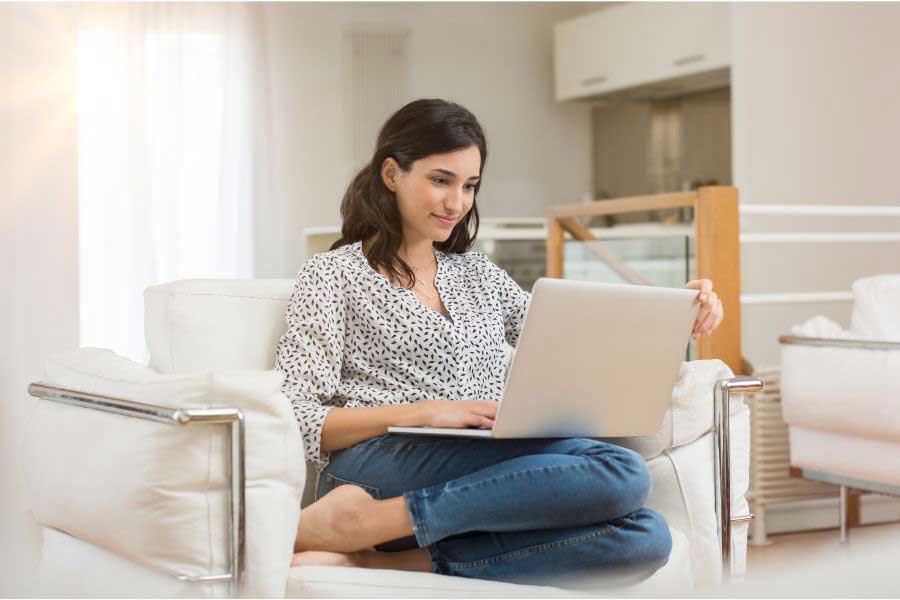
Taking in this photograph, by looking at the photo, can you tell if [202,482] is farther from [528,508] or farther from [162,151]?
[162,151]

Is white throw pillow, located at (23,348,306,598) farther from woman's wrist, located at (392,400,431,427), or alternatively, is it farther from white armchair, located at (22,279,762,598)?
woman's wrist, located at (392,400,431,427)

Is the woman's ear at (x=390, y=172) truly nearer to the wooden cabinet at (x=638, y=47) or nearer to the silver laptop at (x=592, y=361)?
the silver laptop at (x=592, y=361)

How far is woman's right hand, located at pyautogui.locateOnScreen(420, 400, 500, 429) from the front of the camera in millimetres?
1688

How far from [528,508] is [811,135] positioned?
3.87m

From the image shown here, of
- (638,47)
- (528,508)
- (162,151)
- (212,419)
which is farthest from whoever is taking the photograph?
(638,47)

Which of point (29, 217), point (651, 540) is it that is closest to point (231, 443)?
point (651, 540)

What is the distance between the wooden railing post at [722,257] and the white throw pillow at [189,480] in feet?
5.68

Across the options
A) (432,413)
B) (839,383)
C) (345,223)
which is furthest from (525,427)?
(839,383)

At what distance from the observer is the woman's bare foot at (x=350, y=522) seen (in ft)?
5.39

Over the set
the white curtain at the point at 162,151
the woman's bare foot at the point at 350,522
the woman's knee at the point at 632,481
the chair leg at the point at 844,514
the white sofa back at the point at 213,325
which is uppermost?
the white curtain at the point at 162,151

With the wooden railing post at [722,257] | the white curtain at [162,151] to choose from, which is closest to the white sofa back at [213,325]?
the wooden railing post at [722,257]

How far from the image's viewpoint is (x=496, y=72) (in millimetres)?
6465

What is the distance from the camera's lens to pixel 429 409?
1707 millimetres

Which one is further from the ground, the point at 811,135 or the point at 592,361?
the point at 811,135
